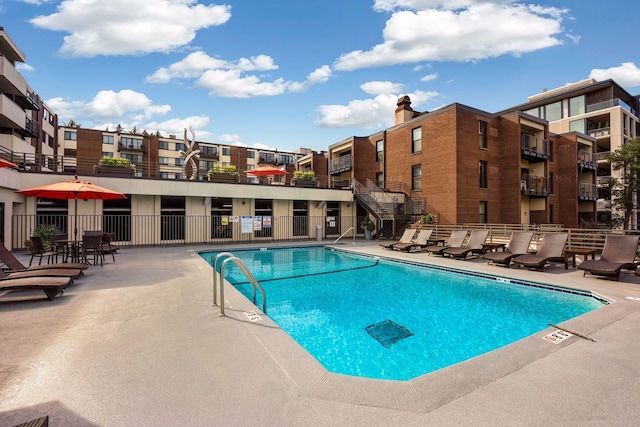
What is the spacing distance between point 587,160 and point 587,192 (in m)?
2.90

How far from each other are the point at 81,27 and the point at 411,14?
1170cm

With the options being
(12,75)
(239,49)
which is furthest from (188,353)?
(12,75)

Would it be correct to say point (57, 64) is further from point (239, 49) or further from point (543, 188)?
point (543, 188)

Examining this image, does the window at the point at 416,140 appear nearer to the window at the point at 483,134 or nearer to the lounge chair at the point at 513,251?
the window at the point at 483,134

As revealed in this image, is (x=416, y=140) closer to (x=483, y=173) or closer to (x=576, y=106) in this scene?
(x=483, y=173)

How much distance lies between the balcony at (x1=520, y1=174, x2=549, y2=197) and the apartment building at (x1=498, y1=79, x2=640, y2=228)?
1109 centimetres

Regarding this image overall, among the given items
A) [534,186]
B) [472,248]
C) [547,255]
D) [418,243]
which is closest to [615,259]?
[547,255]

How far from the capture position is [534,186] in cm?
2183

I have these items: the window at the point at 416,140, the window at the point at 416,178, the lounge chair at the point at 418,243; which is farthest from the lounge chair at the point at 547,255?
the window at the point at 416,140

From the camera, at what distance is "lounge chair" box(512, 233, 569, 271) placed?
9.09 meters

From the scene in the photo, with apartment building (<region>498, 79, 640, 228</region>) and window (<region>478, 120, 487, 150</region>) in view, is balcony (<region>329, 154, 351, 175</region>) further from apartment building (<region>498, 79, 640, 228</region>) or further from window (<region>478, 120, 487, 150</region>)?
apartment building (<region>498, 79, 640, 228</region>)

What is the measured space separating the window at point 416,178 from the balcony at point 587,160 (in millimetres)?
16148

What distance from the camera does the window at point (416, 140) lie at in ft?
69.1

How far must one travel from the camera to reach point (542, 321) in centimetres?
567
